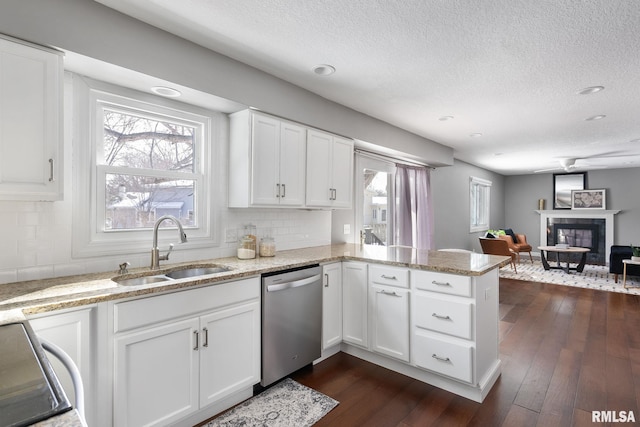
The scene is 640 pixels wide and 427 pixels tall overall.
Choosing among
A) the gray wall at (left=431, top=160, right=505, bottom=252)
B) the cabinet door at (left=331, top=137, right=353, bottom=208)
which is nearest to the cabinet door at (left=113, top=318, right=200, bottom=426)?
the cabinet door at (left=331, top=137, right=353, bottom=208)

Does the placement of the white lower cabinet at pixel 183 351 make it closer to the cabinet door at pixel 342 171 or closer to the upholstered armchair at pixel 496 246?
the cabinet door at pixel 342 171

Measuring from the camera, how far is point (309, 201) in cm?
304

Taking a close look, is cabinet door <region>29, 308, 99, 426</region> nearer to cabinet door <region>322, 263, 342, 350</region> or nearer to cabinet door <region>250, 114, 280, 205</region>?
cabinet door <region>250, 114, 280, 205</region>

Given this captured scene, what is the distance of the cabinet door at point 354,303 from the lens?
2.77 m

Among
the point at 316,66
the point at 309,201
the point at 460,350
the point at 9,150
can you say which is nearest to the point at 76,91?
the point at 9,150

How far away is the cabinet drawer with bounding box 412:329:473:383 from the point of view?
7.29ft

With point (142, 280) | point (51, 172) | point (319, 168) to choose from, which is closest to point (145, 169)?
point (51, 172)

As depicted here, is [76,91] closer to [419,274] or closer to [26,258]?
[26,258]

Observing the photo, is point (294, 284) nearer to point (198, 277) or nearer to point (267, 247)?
point (267, 247)

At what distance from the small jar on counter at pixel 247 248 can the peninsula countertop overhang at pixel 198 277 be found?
0.07 m

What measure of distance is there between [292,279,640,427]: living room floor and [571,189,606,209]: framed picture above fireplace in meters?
5.45

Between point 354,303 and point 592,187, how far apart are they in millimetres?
8504

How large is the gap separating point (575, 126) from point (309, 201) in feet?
11.7

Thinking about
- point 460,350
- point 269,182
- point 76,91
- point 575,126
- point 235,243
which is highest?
point 575,126
